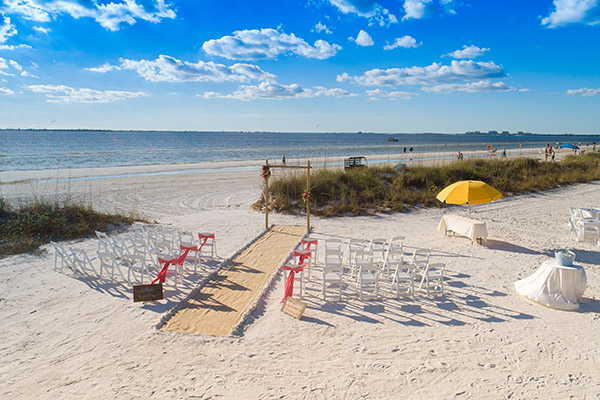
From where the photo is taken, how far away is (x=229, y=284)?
24.5ft

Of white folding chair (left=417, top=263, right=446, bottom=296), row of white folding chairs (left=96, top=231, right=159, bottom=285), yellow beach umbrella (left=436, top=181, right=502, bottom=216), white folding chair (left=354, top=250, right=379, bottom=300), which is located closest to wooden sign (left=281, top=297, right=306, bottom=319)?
white folding chair (left=354, top=250, right=379, bottom=300)

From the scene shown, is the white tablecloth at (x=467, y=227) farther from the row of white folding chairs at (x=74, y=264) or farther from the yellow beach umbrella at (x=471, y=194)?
the row of white folding chairs at (x=74, y=264)

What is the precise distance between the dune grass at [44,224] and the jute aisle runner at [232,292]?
5173mm

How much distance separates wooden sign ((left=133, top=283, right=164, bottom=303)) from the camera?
633 cm

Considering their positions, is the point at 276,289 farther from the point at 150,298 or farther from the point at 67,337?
the point at 67,337

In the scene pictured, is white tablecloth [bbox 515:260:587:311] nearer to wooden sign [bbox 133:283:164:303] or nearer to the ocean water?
wooden sign [bbox 133:283:164:303]

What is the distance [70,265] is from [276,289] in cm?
464

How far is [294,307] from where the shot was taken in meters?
6.25

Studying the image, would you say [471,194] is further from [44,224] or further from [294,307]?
[44,224]

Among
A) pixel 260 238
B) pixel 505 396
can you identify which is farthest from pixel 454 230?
pixel 505 396

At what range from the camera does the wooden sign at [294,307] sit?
20.1 feet

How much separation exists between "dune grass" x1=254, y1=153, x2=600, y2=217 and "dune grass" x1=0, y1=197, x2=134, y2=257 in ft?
19.7

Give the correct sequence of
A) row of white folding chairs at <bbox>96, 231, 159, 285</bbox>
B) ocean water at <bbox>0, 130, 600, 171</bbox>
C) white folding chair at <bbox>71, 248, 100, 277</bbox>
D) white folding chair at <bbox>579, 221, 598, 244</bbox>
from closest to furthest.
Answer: row of white folding chairs at <bbox>96, 231, 159, 285</bbox> < white folding chair at <bbox>71, 248, 100, 277</bbox> < white folding chair at <bbox>579, 221, 598, 244</bbox> < ocean water at <bbox>0, 130, 600, 171</bbox>

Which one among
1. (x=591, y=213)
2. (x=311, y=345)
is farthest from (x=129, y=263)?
(x=591, y=213)
